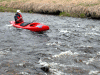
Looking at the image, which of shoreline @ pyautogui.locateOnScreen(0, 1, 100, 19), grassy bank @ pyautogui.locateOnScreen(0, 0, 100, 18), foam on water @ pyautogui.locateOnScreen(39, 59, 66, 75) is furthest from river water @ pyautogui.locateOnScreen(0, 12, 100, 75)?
grassy bank @ pyautogui.locateOnScreen(0, 0, 100, 18)

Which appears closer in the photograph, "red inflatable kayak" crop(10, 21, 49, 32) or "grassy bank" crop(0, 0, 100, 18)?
"red inflatable kayak" crop(10, 21, 49, 32)

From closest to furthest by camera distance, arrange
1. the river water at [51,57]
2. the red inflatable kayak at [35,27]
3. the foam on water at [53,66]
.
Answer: the foam on water at [53,66] < the river water at [51,57] < the red inflatable kayak at [35,27]

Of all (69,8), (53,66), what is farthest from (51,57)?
(69,8)

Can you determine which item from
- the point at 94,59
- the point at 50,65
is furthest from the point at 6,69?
the point at 94,59

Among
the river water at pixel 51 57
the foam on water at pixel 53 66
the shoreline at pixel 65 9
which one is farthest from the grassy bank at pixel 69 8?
the foam on water at pixel 53 66

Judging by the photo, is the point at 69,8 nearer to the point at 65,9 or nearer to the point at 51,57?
the point at 65,9

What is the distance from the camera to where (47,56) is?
18.9 ft

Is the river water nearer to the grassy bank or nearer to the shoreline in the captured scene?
the shoreline

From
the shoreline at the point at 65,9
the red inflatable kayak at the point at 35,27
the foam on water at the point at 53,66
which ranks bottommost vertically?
the foam on water at the point at 53,66

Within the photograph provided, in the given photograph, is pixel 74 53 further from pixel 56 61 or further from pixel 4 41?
pixel 4 41

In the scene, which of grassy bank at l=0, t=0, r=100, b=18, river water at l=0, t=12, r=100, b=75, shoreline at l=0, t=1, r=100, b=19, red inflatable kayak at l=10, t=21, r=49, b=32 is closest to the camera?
river water at l=0, t=12, r=100, b=75

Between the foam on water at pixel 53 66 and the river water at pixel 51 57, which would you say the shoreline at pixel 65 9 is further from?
the foam on water at pixel 53 66

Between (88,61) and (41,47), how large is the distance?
2.68 meters

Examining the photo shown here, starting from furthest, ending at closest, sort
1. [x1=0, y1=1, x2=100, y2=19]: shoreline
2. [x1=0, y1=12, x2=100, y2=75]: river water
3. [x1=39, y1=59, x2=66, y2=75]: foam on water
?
[x1=0, y1=1, x2=100, y2=19]: shoreline
[x1=0, y1=12, x2=100, y2=75]: river water
[x1=39, y1=59, x2=66, y2=75]: foam on water
